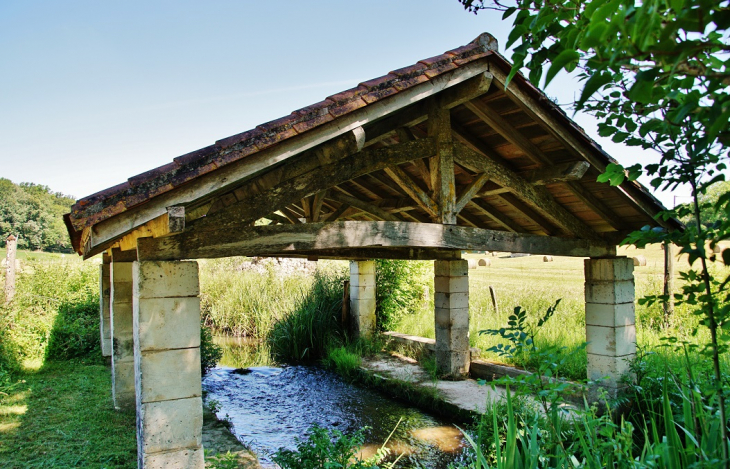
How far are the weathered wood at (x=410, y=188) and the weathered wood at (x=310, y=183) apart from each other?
0.09 meters

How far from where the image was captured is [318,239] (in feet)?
12.1

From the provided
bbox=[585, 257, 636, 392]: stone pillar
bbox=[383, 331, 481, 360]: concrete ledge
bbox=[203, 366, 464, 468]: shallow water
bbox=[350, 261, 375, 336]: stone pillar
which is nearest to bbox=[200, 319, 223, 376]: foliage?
bbox=[203, 366, 464, 468]: shallow water

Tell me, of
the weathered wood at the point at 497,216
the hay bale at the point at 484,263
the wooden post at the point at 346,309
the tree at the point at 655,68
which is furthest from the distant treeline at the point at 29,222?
the tree at the point at 655,68

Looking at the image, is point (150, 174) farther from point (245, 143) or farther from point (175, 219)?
point (245, 143)

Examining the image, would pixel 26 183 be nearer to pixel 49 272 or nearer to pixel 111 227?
pixel 49 272

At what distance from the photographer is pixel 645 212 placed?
5062 millimetres

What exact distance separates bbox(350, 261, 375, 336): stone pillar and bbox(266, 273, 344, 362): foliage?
591 mm

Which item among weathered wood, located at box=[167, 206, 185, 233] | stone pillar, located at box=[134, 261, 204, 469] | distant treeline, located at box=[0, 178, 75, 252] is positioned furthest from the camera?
distant treeline, located at box=[0, 178, 75, 252]

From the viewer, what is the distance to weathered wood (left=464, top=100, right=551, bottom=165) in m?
4.62

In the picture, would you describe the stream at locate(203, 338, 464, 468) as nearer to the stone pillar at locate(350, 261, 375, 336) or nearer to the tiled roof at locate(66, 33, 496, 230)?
the stone pillar at locate(350, 261, 375, 336)

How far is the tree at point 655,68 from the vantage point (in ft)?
2.98

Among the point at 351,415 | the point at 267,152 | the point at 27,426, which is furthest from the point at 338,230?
the point at 27,426

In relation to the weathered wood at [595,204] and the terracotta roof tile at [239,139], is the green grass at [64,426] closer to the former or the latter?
the terracotta roof tile at [239,139]

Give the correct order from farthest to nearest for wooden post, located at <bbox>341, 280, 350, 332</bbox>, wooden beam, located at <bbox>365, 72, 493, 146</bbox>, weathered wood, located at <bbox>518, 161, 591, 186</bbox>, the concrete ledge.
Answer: wooden post, located at <bbox>341, 280, 350, 332</bbox>, the concrete ledge, weathered wood, located at <bbox>518, 161, 591, 186</bbox>, wooden beam, located at <bbox>365, 72, 493, 146</bbox>
